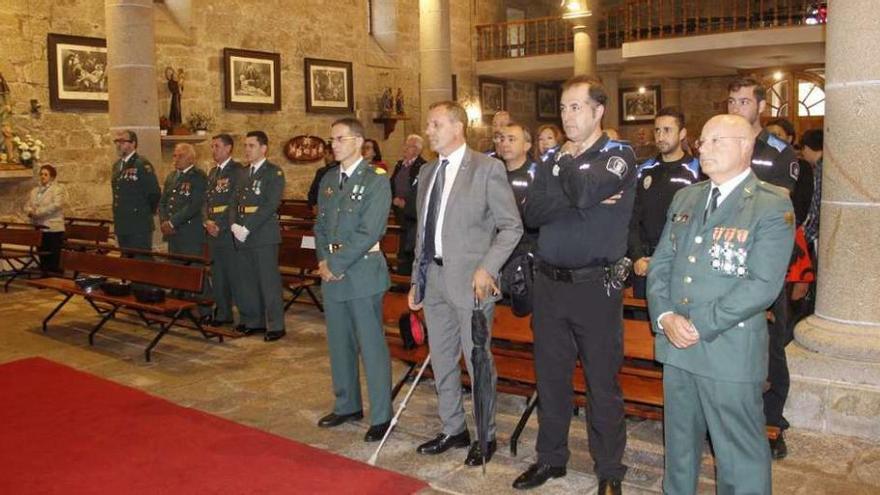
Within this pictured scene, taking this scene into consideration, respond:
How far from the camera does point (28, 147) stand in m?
10.1

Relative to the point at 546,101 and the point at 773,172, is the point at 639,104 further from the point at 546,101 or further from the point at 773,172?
the point at 773,172

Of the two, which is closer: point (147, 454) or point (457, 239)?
point (457, 239)

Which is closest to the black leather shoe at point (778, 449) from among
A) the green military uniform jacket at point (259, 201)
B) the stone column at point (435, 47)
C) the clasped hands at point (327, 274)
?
the clasped hands at point (327, 274)

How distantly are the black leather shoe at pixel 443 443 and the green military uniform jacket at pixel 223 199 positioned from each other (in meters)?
3.39

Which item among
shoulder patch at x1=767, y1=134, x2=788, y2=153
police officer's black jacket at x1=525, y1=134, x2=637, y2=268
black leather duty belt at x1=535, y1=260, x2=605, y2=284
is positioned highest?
shoulder patch at x1=767, y1=134, x2=788, y2=153

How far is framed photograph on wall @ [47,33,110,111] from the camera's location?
10.7 meters

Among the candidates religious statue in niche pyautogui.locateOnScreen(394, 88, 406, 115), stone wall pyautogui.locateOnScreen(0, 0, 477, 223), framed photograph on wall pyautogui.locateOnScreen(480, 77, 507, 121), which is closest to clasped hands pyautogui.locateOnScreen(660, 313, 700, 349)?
stone wall pyautogui.locateOnScreen(0, 0, 477, 223)

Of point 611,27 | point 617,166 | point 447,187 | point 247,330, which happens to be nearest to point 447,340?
point 447,187

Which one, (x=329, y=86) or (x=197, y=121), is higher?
(x=329, y=86)

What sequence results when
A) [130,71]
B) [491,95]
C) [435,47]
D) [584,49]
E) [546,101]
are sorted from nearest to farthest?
[130,71], [435,47], [584,49], [491,95], [546,101]

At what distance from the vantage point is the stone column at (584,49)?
48.8 feet

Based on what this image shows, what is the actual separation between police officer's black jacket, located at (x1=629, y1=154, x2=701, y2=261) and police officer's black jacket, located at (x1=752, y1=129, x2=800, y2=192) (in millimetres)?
754

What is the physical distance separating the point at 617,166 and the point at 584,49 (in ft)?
40.0

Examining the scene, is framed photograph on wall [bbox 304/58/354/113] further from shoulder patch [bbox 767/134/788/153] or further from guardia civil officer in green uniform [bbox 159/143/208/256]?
shoulder patch [bbox 767/134/788/153]
